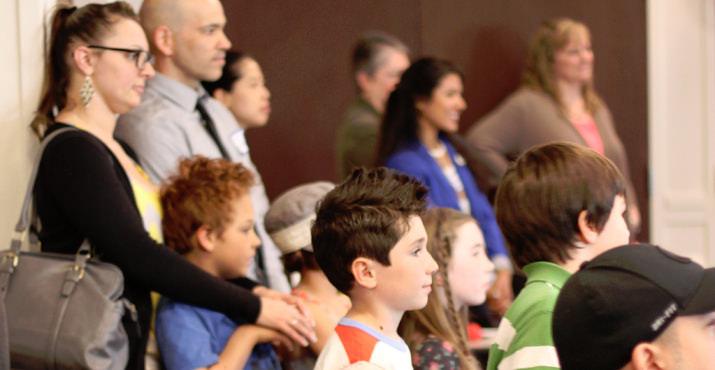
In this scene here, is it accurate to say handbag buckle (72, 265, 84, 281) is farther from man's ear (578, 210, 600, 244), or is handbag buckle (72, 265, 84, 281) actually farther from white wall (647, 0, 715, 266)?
white wall (647, 0, 715, 266)

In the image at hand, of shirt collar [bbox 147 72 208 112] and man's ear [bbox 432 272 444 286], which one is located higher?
shirt collar [bbox 147 72 208 112]

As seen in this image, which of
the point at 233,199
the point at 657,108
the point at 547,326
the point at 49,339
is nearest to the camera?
the point at 547,326

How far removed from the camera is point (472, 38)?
198 inches

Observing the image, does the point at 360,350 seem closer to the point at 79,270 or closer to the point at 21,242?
the point at 79,270

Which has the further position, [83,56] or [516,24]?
[516,24]

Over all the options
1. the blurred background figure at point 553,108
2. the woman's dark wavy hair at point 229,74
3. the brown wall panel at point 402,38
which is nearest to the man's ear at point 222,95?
the woman's dark wavy hair at point 229,74

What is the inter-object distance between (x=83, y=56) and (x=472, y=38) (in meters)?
3.05

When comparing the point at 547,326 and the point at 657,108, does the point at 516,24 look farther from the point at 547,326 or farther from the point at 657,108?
the point at 547,326

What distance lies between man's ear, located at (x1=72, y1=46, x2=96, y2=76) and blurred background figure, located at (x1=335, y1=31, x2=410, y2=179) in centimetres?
179

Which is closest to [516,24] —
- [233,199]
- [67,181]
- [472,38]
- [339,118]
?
[472,38]

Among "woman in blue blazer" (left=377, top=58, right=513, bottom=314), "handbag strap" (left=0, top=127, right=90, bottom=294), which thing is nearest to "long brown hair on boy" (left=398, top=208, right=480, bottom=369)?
"handbag strap" (left=0, top=127, right=90, bottom=294)

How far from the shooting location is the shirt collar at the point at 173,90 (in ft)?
9.36

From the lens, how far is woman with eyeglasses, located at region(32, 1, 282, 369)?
2154 millimetres

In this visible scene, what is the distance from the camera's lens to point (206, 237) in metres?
2.35
